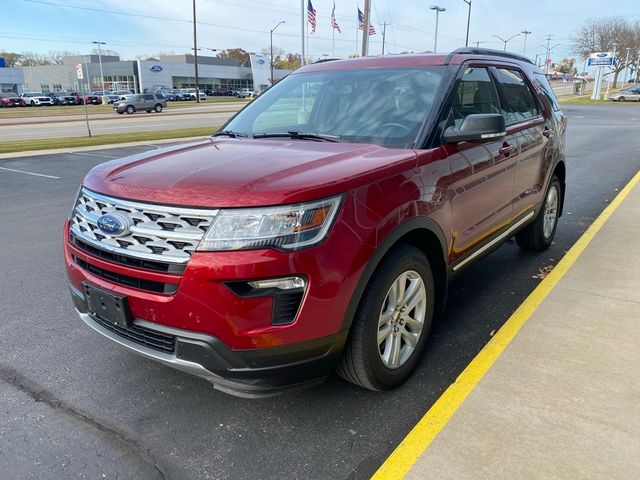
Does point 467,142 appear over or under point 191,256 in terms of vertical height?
over

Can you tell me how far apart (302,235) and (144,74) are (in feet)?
313

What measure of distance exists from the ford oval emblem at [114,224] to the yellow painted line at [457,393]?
5.39 feet

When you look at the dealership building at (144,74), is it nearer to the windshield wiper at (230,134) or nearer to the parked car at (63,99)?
the parked car at (63,99)

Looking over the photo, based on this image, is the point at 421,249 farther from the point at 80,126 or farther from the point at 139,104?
the point at 139,104

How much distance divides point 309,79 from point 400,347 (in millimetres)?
2286

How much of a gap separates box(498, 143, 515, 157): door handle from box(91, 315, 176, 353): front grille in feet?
9.13

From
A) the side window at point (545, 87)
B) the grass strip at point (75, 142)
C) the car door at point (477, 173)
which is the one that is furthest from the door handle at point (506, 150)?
the grass strip at point (75, 142)

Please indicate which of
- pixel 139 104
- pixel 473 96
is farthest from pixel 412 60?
pixel 139 104

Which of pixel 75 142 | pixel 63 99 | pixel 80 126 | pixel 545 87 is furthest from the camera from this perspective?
pixel 63 99

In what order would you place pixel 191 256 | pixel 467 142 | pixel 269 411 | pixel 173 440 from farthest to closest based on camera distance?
pixel 467 142 < pixel 269 411 < pixel 173 440 < pixel 191 256

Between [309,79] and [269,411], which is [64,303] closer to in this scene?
[269,411]

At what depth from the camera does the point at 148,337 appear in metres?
2.58

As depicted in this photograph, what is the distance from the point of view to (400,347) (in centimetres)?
306

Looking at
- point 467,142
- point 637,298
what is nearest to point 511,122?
point 467,142
